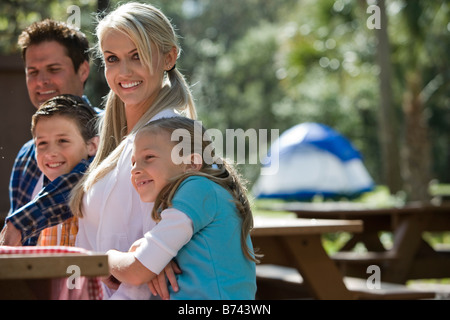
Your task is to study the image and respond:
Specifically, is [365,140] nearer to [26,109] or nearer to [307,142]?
[307,142]

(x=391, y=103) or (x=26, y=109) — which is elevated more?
(x=391, y=103)

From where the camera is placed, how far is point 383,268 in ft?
18.3

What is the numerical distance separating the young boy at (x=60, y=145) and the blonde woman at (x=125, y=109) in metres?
0.09

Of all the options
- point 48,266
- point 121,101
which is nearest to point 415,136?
point 121,101

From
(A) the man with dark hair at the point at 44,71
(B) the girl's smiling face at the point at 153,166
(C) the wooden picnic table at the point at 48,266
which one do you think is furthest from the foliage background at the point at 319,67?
(C) the wooden picnic table at the point at 48,266

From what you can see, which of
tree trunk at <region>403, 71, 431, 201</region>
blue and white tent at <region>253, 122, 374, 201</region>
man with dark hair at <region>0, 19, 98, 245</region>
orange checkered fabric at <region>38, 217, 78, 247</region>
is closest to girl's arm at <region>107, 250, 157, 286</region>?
orange checkered fabric at <region>38, 217, 78, 247</region>

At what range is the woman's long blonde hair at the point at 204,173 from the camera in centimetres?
189

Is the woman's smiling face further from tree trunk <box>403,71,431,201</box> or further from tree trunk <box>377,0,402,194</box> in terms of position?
tree trunk <box>403,71,431,201</box>

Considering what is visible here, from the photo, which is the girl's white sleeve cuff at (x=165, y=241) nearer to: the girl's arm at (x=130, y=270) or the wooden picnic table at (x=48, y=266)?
the girl's arm at (x=130, y=270)

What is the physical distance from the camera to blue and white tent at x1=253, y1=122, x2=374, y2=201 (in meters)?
14.8

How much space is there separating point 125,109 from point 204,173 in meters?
0.59

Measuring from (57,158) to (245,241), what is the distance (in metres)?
0.79

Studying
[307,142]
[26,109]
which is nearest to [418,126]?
[307,142]
